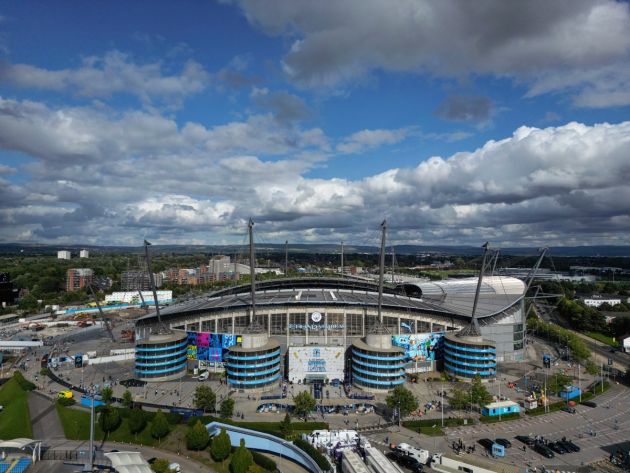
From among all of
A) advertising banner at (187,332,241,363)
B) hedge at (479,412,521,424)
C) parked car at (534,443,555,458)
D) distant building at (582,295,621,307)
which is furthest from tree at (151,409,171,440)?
distant building at (582,295,621,307)

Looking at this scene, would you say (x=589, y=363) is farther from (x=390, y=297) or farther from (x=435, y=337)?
(x=390, y=297)

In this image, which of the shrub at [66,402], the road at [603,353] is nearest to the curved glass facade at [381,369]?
the shrub at [66,402]

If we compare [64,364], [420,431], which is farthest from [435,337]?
[64,364]

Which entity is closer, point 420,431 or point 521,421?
point 420,431

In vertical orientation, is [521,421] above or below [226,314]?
below

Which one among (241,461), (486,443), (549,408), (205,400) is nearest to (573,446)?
(486,443)

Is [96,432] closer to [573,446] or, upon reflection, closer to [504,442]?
[504,442]
